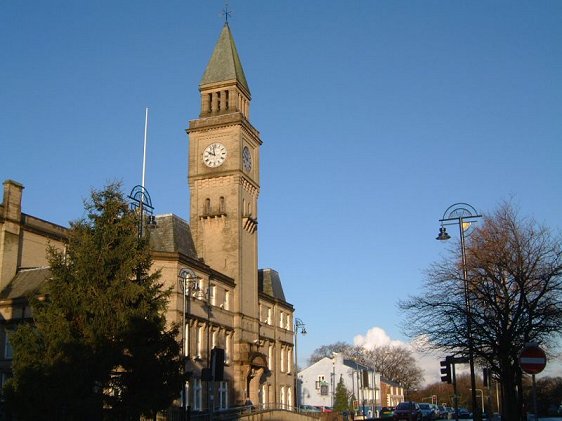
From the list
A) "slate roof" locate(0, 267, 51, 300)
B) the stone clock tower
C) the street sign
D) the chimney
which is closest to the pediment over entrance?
the stone clock tower

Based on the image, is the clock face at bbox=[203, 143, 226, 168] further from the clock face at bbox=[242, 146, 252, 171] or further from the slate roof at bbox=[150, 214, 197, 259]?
the slate roof at bbox=[150, 214, 197, 259]

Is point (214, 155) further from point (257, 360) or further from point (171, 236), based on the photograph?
point (257, 360)

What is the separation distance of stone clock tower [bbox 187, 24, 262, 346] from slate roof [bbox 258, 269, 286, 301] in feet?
26.4

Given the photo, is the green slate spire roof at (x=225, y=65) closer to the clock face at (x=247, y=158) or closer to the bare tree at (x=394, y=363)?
the clock face at (x=247, y=158)

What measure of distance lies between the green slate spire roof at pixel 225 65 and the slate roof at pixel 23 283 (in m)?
25.2

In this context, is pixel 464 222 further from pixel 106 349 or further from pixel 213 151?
pixel 213 151

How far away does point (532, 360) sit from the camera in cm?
1652

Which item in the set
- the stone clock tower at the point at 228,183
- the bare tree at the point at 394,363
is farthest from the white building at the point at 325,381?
the stone clock tower at the point at 228,183

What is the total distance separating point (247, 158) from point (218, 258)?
33.1 feet

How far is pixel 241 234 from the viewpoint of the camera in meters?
58.0

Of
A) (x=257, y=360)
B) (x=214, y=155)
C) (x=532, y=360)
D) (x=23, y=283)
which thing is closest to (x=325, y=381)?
(x=257, y=360)

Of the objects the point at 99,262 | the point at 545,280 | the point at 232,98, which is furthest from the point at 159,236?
the point at 545,280

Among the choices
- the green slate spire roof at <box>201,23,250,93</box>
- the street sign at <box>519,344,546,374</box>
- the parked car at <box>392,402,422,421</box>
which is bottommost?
the parked car at <box>392,402,422,421</box>

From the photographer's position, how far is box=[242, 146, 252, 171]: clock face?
6047cm
